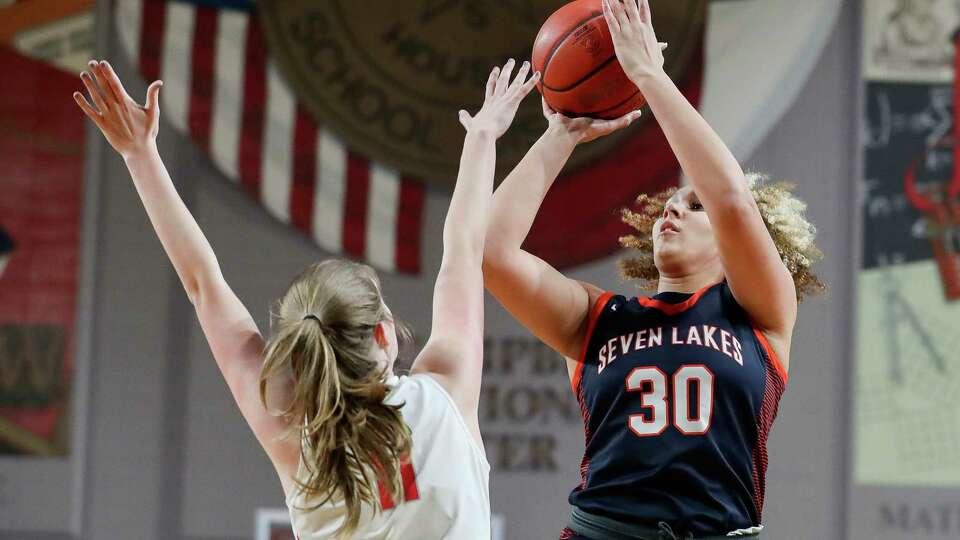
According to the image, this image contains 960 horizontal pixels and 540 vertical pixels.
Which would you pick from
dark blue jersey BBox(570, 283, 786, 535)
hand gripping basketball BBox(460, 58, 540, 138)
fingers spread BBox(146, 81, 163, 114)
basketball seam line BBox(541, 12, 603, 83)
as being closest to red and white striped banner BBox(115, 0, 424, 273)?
basketball seam line BBox(541, 12, 603, 83)

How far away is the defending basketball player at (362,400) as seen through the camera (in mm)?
1592

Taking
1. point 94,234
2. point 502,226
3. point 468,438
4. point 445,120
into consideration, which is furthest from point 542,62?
point 94,234

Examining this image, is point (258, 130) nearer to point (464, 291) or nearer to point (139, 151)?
point (139, 151)

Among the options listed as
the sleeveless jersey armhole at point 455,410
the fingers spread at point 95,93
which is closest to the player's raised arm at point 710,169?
the sleeveless jersey armhole at point 455,410

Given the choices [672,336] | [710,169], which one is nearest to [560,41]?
[710,169]

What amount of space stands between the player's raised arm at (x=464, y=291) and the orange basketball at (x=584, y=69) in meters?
0.64

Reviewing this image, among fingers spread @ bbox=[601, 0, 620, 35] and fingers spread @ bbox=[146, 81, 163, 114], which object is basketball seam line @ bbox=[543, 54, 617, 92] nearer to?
fingers spread @ bbox=[601, 0, 620, 35]

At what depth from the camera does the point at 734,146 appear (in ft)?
17.5

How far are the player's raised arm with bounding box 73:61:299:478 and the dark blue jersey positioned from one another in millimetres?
771

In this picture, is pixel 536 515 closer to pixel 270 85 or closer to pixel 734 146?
pixel 734 146

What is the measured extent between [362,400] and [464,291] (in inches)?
9.7

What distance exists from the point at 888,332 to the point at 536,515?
6.17 feet

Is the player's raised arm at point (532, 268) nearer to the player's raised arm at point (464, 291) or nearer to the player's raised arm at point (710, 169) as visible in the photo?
the player's raised arm at point (710, 169)

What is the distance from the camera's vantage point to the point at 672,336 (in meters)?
2.24
